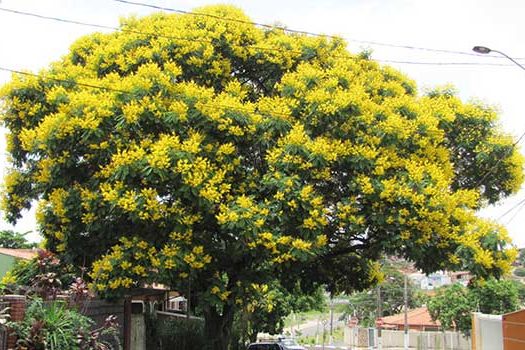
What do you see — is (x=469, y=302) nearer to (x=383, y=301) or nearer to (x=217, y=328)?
(x=383, y=301)

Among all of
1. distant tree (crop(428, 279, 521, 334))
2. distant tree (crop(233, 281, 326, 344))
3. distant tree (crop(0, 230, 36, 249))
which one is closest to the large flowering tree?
distant tree (crop(233, 281, 326, 344))

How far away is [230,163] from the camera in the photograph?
1180cm

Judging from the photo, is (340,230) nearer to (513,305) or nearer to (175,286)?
(175,286)

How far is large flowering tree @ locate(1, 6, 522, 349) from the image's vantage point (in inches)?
438

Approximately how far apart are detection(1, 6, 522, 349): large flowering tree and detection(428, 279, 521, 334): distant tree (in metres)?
23.1

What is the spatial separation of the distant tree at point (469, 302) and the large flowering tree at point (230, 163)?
23.1 meters

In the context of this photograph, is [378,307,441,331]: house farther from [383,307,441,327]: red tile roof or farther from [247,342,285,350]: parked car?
[247,342,285,350]: parked car

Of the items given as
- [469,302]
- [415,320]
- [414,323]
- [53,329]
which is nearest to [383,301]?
[415,320]

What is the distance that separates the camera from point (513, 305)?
3647 cm

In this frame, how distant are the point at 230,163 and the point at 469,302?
33458 millimetres

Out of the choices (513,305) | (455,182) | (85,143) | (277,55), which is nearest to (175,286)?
(85,143)

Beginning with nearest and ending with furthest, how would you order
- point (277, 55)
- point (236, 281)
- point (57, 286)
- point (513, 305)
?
point (57, 286), point (236, 281), point (277, 55), point (513, 305)

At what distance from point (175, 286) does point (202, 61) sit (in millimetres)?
4782

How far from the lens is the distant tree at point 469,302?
36500 mm
